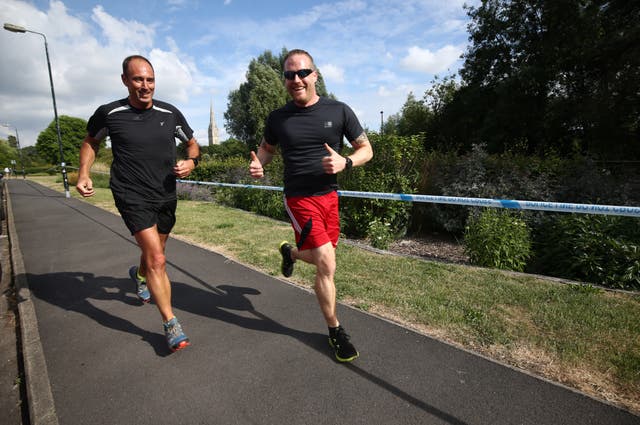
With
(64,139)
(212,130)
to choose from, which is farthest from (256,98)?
(212,130)

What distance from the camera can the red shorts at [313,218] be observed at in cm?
257

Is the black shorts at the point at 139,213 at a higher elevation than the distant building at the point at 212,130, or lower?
lower

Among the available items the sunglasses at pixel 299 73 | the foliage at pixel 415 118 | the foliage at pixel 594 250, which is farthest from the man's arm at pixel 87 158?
the foliage at pixel 415 118

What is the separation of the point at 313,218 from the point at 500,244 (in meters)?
3.31

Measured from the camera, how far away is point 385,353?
2580 mm

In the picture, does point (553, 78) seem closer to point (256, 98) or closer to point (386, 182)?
point (386, 182)

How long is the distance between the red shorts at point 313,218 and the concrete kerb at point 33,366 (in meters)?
1.93

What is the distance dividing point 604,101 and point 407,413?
19.1m

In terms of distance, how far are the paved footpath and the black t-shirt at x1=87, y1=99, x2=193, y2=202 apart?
1.32 m

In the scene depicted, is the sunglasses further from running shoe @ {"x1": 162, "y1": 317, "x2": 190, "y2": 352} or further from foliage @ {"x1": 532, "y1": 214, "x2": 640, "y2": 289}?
foliage @ {"x1": 532, "y1": 214, "x2": 640, "y2": 289}

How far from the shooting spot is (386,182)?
22.2ft

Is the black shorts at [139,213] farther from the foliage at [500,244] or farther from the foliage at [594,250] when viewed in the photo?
the foliage at [594,250]

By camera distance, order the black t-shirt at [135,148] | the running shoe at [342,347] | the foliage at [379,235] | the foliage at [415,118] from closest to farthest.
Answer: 1. the running shoe at [342,347]
2. the black t-shirt at [135,148]
3. the foliage at [379,235]
4. the foliage at [415,118]

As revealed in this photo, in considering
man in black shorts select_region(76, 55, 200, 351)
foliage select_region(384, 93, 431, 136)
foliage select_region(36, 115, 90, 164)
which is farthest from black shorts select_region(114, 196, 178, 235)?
foliage select_region(36, 115, 90, 164)
